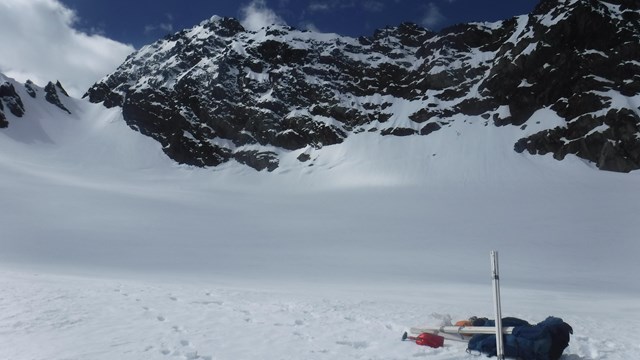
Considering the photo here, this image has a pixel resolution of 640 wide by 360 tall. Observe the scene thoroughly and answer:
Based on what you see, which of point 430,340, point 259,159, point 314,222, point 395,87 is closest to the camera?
point 430,340

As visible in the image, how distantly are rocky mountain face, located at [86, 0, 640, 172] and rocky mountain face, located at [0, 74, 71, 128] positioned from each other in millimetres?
11581

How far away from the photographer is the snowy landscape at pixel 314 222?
30.6 ft

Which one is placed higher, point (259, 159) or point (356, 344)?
point (259, 159)

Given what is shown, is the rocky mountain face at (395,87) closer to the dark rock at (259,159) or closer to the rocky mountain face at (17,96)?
the dark rock at (259,159)

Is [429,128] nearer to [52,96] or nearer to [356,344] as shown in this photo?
[356,344]

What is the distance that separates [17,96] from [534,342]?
409ft

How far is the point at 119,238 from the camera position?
3319 cm

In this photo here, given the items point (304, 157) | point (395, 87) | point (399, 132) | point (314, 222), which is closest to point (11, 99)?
point (304, 157)

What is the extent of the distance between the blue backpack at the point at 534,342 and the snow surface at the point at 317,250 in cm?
46

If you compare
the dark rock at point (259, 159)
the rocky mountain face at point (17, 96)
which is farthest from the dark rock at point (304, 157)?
the rocky mountain face at point (17, 96)

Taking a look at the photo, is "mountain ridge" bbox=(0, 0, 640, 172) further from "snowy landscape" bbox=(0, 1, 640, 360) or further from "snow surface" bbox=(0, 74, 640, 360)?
"snow surface" bbox=(0, 74, 640, 360)

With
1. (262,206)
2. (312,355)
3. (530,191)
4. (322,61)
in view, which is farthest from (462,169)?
(312,355)

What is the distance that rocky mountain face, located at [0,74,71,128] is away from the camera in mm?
101750

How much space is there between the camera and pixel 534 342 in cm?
686
